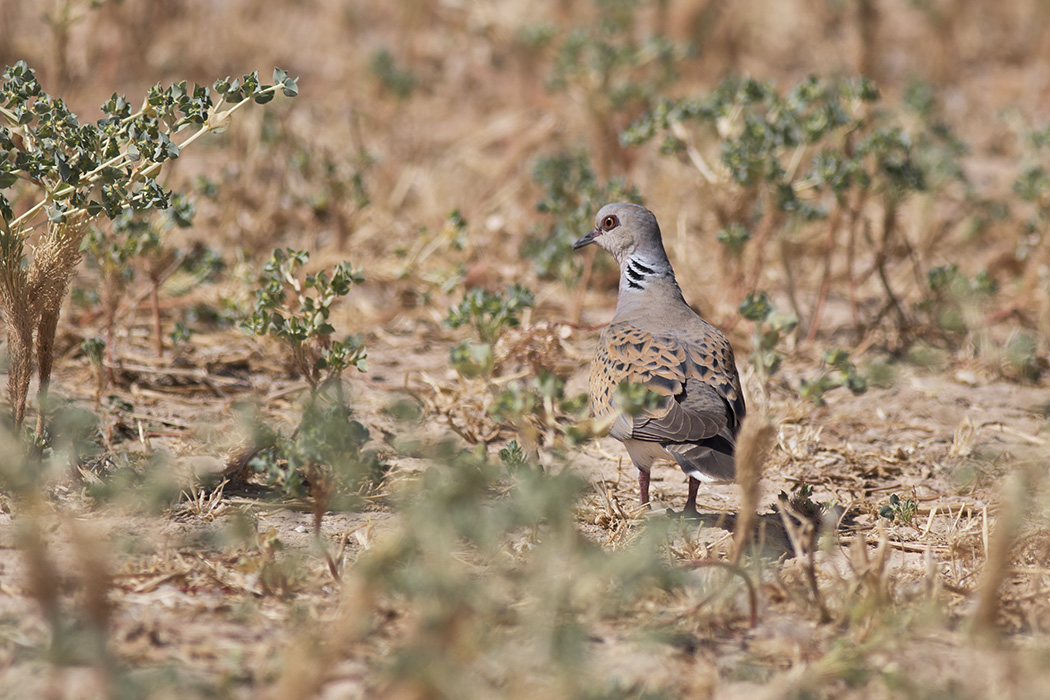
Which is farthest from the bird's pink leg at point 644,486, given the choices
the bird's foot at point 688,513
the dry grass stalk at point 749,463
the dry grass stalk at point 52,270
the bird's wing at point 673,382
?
the dry grass stalk at point 52,270

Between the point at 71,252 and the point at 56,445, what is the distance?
2.21 feet

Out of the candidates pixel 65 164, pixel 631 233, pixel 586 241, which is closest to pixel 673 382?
pixel 631 233

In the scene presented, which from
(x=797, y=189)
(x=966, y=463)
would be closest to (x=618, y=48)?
(x=797, y=189)

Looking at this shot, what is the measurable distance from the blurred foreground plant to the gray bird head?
5.50 ft

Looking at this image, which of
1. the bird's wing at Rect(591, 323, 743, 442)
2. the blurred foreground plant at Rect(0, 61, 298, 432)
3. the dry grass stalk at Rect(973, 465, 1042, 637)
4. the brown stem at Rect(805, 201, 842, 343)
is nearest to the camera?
the dry grass stalk at Rect(973, 465, 1042, 637)

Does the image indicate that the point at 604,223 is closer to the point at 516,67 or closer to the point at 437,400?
the point at 437,400

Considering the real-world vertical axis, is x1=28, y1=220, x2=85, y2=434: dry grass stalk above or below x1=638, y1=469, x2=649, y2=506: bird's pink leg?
above

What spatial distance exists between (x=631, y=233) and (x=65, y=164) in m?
2.24

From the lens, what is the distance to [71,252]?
358 centimetres

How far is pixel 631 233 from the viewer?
4.72 m

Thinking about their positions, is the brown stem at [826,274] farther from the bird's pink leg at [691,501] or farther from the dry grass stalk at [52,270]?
the dry grass stalk at [52,270]

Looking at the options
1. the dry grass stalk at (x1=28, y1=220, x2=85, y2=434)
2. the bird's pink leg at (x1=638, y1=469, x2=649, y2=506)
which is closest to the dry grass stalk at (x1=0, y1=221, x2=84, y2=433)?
the dry grass stalk at (x1=28, y1=220, x2=85, y2=434)

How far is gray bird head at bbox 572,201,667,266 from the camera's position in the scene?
15.4 ft

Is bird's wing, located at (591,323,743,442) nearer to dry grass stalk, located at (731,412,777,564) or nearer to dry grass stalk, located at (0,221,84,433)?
dry grass stalk, located at (731,412,777,564)
